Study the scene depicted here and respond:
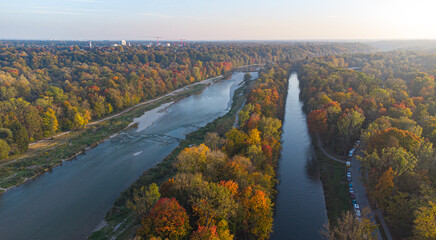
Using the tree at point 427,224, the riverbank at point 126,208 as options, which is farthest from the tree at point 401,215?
the riverbank at point 126,208

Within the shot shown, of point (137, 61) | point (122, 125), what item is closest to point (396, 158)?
point (122, 125)

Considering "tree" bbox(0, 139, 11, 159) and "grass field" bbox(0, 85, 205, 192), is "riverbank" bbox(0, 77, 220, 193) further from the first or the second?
"tree" bbox(0, 139, 11, 159)

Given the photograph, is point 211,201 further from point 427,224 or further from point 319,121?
point 319,121

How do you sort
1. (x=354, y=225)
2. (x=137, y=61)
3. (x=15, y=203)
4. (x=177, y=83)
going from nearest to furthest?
(x=354, y=225) < (x=15, y=203) < (x=177, y=83) < (x=137, y=61)

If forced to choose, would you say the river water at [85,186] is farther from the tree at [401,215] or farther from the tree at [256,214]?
the tree at [401,215]

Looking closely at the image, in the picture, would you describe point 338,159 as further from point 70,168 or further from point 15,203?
point 15,203

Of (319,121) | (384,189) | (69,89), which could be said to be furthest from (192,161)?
(69,89)
